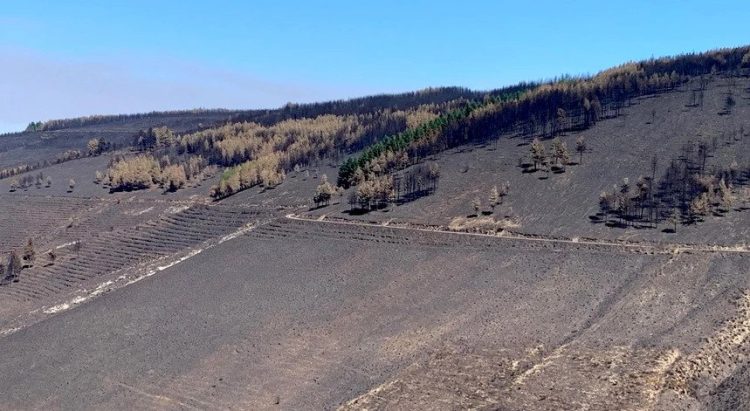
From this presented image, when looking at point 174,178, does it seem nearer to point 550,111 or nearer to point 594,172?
point 550,111

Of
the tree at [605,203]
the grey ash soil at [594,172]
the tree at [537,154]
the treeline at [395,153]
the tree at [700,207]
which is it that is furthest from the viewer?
the treeline at [395,153]

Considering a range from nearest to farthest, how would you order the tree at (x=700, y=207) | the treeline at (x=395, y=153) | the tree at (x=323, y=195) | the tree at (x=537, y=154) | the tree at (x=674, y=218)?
1. the tree at (x=674, y=218)
2. the tree at (x=700, y=207)
3. the tree at (x=537, y=154)
4. the tree at (x=323, y=195)
5. the treeline at (x=395, y=153)

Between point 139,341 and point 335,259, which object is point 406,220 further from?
point 139,341

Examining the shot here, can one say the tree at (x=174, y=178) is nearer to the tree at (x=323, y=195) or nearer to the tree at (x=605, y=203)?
the tree at (x=323, y=195)

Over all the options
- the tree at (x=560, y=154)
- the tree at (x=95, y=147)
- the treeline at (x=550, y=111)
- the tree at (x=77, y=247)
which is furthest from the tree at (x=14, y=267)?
the tree at (x=95, y=147)

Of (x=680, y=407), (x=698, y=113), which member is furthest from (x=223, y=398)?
(x=698, y=113)
